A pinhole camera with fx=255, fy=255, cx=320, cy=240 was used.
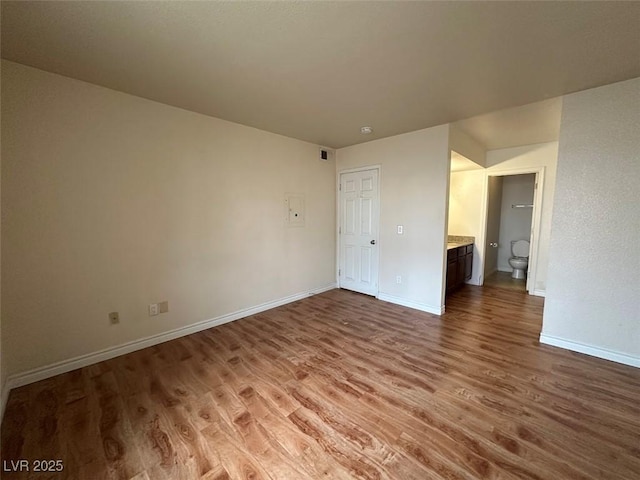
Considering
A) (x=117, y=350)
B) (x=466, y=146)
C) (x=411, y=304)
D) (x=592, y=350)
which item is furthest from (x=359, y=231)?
(x=117, y=350)

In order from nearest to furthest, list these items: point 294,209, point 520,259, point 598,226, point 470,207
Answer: point 598,226 < point 294,209 < point 470,207 < point 520,259

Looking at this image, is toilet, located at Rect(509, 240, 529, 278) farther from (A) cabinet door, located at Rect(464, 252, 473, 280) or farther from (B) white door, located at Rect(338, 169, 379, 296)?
(B) white door, located at Rect(338, 169, 379, 296)

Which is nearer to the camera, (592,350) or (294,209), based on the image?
(592,350)

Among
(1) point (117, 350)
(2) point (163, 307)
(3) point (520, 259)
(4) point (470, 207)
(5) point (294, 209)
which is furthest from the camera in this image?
(3) point (520, 259)

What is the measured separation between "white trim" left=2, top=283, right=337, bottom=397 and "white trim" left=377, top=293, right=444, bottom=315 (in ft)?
5.79

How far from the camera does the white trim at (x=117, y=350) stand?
6.97 ft

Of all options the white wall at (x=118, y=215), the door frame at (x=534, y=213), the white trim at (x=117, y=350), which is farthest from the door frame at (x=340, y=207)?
the door frame at (x=534, y=213)

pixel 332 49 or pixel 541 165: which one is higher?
pixel 332 49

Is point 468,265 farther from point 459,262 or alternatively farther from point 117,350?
point 117,350

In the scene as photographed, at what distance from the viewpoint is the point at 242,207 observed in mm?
3445

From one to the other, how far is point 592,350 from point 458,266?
2.05 metres

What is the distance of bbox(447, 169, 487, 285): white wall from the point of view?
488cm

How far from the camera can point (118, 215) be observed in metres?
2.49

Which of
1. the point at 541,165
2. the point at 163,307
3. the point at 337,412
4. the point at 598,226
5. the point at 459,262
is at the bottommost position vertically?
the point at 337,412
